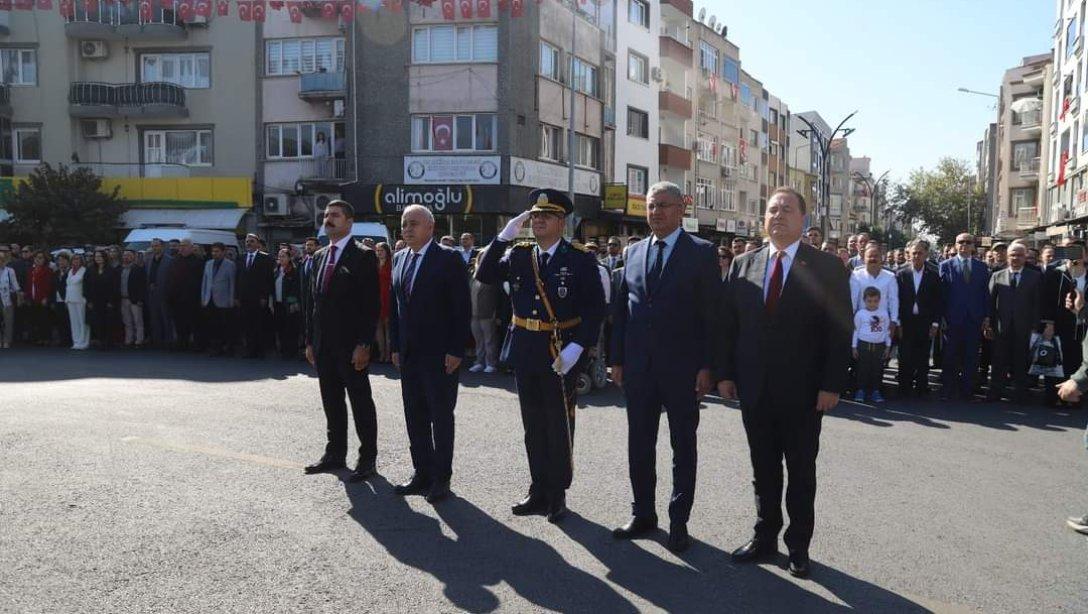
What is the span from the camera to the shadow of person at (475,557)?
4258 millimetres

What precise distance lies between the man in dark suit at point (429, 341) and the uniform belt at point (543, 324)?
0.62 m

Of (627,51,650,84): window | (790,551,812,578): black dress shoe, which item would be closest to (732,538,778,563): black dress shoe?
(790,551,812,578): black dress shoe

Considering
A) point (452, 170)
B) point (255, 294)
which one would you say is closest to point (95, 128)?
point (452, 170)

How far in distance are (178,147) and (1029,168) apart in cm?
5260

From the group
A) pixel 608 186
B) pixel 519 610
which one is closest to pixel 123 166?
pixel 608 186

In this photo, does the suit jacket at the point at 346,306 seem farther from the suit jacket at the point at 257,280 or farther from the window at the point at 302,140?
the window at the point at 302,140

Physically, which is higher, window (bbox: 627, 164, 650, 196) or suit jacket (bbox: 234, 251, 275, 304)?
window (bbox: 627, 164, 650, 196)

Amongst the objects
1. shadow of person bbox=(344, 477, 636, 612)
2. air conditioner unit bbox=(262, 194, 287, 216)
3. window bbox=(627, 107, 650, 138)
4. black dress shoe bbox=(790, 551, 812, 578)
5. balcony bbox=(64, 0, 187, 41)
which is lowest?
shadow of person bbox=(344, 477, 636, 612)

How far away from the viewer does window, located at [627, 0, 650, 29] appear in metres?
41.8

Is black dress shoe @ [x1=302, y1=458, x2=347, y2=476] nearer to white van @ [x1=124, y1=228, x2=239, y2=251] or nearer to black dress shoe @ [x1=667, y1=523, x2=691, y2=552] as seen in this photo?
black dress shoe @ [x1=667, y1=523, x2=691, y2=552]

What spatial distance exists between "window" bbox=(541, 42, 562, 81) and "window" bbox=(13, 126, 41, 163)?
66.6 ft

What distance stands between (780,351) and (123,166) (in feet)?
116

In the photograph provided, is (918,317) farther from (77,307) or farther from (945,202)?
(945,202)

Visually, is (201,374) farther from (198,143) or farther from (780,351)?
(198,143)
